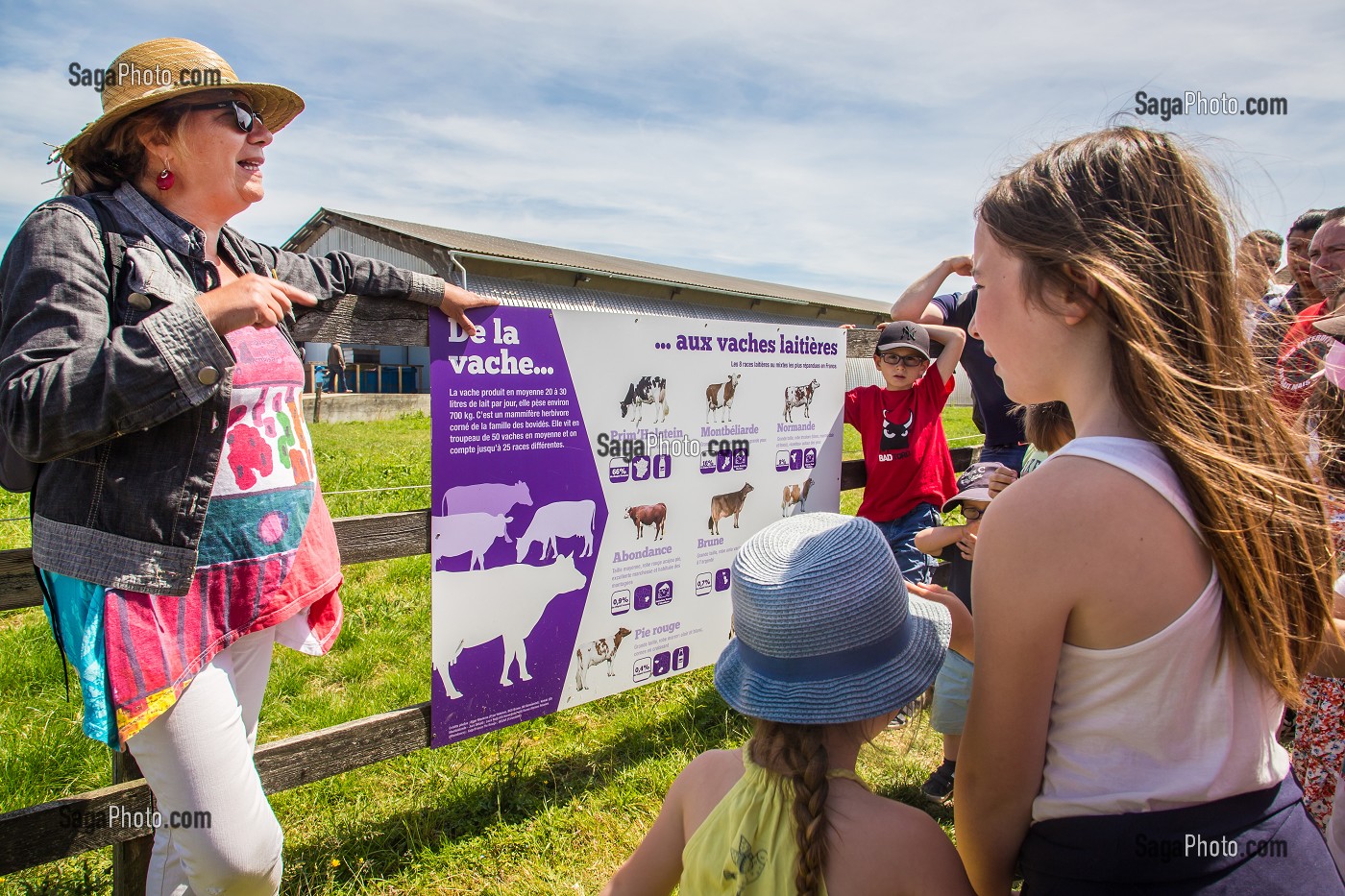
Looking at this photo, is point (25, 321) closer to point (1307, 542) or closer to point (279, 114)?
point (279, 114)

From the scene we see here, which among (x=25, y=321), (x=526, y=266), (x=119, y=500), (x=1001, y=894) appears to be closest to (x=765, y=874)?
(x=1001, y=894)

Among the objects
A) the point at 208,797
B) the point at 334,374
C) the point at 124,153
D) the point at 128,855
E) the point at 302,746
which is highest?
the point at 124,153

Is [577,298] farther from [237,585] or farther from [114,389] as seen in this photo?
[114,389]

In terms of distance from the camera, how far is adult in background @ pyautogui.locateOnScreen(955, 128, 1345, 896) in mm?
1130

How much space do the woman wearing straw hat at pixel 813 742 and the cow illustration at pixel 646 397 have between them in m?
1.83

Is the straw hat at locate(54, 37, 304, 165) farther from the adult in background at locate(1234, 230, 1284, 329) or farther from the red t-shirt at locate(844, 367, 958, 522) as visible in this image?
the red t-shirt at locate(844, 367, 958, 522)

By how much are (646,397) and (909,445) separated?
1.49 metres

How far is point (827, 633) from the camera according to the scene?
51.9 inches

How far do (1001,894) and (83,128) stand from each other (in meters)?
2.45

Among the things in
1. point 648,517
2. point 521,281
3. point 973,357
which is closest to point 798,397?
point 973,357

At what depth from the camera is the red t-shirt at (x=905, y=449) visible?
13.0ft

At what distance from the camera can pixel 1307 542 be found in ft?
4.13

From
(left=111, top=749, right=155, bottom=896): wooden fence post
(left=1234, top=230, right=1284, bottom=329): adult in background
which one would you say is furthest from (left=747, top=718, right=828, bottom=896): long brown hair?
(left=111, top=749, right=155, bottom=896): wooden fence post

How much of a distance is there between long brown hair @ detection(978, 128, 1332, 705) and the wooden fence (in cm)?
201
